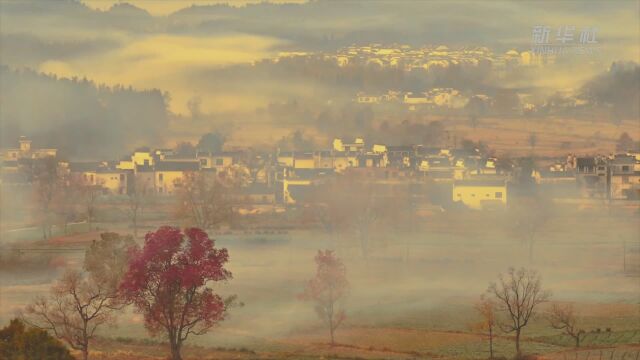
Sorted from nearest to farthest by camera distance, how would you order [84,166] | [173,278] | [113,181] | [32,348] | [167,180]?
[32,348] → [173,278] → [167,180] → [113,181] → [84,166]

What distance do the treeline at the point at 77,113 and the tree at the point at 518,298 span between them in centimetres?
1358

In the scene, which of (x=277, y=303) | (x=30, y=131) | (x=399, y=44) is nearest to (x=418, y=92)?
(x=399, y=44)

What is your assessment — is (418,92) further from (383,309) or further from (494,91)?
(383,309)

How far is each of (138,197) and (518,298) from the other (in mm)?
14615

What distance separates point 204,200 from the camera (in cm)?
3338

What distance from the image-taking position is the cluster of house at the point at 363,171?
112 ft

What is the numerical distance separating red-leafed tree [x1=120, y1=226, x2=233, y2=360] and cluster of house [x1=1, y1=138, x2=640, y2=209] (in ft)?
45.1

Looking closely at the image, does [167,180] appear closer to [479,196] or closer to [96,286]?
[479,196]

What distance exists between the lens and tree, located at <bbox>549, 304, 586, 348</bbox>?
21.3 m

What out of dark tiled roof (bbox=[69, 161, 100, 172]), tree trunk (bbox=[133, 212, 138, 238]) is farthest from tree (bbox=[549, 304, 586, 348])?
dark tiled roof (bbox=[69, 161, 100, 172])

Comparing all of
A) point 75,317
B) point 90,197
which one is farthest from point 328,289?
point 90,197

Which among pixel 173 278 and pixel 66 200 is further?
pixel 66 200

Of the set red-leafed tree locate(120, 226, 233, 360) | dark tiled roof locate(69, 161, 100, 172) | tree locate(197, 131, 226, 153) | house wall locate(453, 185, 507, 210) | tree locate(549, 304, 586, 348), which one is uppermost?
tree locate(197, 131, 226, 153)

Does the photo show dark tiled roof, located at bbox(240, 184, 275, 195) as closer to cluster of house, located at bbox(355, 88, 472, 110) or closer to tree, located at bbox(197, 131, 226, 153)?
tree, located at bbox(197, 131, 226, 153)
